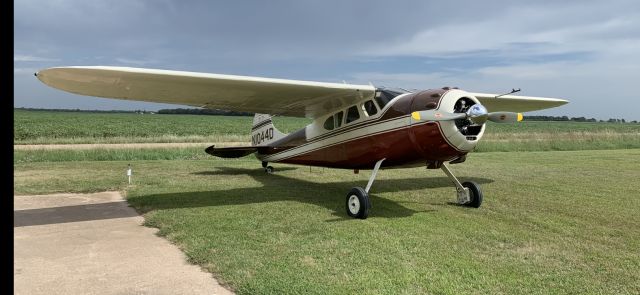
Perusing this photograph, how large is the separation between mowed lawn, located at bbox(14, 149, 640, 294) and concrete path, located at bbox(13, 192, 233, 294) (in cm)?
29

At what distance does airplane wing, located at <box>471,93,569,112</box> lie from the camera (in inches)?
466

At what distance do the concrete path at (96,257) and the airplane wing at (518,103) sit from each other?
8.62 m

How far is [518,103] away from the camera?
12.7m

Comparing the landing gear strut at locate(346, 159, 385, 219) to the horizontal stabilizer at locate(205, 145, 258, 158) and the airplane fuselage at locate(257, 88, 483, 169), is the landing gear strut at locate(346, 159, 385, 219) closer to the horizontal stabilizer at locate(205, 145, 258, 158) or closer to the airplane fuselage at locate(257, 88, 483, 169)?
the airplane fuselage at locate(257, 88, 483, 169)

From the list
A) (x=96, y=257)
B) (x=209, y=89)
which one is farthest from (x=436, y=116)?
(x=96, y=257)

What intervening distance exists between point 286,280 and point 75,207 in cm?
571

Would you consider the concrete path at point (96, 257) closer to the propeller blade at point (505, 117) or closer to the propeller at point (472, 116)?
the propeller at point (472, 116)

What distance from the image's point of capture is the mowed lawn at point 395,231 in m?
4.33

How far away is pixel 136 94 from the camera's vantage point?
25.6ft

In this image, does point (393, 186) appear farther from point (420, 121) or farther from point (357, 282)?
point (357, 282)

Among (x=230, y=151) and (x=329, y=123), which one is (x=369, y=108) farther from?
(x=230, y=151)

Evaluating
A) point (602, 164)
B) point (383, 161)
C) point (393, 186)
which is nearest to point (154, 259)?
point (383, 161)

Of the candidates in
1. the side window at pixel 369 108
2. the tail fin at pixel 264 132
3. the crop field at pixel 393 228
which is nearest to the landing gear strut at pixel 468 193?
the crop field at pixel 393 228

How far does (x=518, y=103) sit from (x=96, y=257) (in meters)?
11.6
